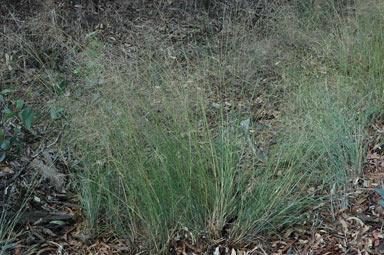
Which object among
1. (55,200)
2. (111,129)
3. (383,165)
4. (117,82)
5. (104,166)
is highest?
(117,82)

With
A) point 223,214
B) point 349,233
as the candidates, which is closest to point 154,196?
point 223,214

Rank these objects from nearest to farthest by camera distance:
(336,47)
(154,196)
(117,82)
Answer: (154,196) → (117,82) → (336,47)

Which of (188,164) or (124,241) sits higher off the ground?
(188,164)

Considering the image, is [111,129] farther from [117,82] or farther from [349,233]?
[349,233]

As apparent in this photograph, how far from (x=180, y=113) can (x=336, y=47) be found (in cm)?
173

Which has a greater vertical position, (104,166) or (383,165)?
(383,165)

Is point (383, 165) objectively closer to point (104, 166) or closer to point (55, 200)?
point (104, 166)

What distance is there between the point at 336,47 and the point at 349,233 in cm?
186

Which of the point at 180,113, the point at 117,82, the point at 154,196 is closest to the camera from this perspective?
the point at 154,196

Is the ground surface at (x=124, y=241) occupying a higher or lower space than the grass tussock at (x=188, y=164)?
lower

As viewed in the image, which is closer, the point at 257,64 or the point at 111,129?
the point at 111,129

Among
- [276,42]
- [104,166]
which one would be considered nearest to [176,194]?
[104,166]

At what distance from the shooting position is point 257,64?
3.86m

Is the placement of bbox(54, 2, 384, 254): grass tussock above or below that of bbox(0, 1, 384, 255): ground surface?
above
